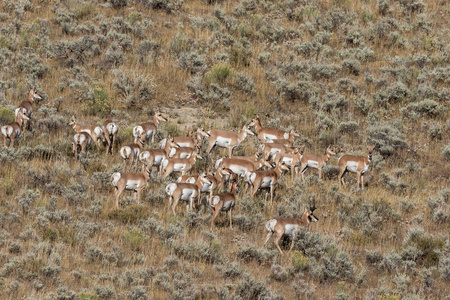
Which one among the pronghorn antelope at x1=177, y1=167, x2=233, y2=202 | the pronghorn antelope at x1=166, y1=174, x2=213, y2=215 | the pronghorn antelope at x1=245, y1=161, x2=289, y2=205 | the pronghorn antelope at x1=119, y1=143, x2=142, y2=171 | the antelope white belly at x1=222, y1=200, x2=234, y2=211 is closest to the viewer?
the antelope white belly at x1=222, y1=200, x2=234, y2=211

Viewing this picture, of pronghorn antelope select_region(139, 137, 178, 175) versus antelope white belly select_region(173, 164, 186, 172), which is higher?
pronghorn antelope select_region(139, 137, 178, 175)

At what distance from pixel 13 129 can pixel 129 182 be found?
14.6ft

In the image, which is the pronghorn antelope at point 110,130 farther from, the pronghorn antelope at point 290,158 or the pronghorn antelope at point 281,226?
the pronghorn antelope at point 281,226

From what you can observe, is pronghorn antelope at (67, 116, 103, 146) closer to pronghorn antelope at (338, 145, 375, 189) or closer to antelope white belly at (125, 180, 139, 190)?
antelope white belly at (125, 180, 139, 190)

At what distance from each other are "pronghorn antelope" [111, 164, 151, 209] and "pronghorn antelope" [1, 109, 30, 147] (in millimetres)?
4112

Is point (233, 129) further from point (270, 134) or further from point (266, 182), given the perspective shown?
point (266, 182)

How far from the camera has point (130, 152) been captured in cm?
1745

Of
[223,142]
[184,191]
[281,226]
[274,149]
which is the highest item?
[281,226]

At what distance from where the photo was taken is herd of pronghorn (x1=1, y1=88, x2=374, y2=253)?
1487 centimetres

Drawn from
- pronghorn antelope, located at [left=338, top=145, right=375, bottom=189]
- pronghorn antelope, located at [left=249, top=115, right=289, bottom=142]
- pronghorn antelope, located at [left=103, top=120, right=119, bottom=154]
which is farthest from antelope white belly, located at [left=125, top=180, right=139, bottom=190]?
pronghorn antelope, located at [left=338, top=145, right=375, bottom=189]

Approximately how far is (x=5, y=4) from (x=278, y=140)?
14.1 m

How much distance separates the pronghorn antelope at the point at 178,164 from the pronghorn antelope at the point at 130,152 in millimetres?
972

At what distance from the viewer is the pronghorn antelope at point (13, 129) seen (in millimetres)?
17656

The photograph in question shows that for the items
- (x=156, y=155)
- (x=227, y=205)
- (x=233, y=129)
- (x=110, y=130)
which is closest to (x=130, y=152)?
(x=156, y=155)
